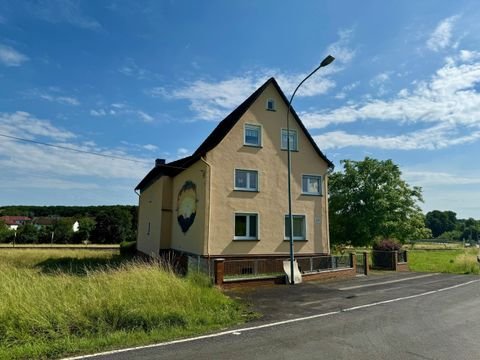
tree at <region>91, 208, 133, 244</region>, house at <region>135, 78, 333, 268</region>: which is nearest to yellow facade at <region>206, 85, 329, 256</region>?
house at <region>135, 78, 333, 268</region>

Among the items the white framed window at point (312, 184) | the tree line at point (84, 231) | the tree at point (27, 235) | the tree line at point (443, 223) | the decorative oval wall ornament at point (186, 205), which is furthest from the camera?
the tree line at point (443, 223)

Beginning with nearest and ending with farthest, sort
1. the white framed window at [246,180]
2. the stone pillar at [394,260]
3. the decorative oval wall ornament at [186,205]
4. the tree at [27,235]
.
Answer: the white framed window at [246,180] → the decorative oval wall ornament at [186,205] → the stone pillar at [394,260] → the tree at [27,235]

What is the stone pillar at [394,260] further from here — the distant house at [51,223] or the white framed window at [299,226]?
the distant house at [51,223]

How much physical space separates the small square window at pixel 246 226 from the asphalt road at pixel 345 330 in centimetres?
552

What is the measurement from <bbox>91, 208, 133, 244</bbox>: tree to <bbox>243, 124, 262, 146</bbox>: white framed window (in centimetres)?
6650

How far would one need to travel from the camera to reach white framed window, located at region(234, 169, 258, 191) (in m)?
19.3

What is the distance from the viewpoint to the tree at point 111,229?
79875 millimetres

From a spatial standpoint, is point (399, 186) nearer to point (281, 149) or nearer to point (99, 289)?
point (281, 149)

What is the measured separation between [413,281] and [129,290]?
14.9 m

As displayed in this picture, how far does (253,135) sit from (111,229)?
6800cm

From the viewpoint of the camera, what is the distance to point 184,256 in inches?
723

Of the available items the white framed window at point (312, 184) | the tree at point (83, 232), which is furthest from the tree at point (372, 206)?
the tree at point (83, 232)

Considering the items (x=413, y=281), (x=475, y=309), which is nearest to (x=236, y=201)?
(x=413, y=281)

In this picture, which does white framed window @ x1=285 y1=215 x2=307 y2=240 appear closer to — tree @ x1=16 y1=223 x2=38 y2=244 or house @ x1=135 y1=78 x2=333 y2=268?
house @ x1=135 y1=78 x2=333 y2=268
